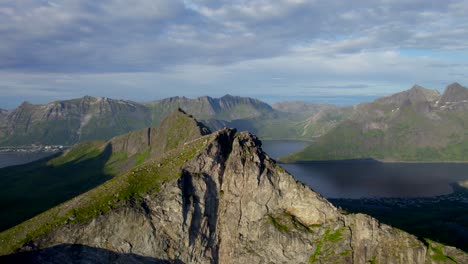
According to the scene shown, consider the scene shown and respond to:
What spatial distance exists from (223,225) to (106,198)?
65.3ft

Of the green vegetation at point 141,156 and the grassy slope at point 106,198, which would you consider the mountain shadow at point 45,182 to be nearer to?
the green vegetation at point 141,156

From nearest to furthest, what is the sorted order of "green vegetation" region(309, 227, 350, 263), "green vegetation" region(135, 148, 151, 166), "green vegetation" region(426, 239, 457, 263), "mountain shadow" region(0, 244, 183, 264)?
"mountain shadow" region(0, 244, 183, 264)
"green vegetation" region(426, 239, 457, 263)
"green vegetation" region(309, 227, 350, 263)
"green vegetation" region(135, 148, 151, 166)

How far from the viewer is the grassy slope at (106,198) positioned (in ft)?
191

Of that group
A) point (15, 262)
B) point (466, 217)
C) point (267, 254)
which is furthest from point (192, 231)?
point (466, 217)

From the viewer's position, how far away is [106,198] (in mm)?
61750

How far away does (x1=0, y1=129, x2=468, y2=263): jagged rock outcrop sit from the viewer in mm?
57875

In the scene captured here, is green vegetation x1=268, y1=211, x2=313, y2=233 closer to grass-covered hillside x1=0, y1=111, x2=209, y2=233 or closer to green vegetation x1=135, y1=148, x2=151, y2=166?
grass-covered hillside x1=0, y1=111, x2=209, y2=233

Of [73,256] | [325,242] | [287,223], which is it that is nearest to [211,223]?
[287,223]

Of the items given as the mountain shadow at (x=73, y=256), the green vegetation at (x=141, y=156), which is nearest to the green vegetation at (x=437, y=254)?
the mountain shadow at (x=73, y=256)

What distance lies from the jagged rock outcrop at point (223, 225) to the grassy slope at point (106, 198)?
0.92 ft

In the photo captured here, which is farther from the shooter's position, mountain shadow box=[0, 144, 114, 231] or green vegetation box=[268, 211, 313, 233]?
mountain shadow box=[0, 144, 114, 231]

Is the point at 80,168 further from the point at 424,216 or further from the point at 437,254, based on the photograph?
the point at 424,216

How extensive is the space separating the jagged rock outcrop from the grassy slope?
28 centimetres

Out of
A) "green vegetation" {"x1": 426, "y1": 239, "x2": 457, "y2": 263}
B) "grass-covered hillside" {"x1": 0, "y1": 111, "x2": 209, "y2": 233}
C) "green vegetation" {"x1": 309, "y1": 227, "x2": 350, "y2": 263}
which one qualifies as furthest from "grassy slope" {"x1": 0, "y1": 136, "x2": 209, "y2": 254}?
"green vegetation" {"x1": 426, "y1": 239, "x2": 457, "y2": 263}
